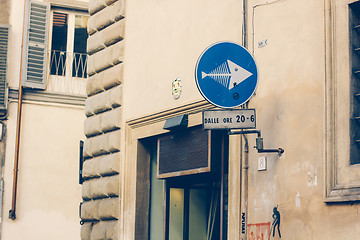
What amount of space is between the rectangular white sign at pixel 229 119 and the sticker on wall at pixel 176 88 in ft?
8.06

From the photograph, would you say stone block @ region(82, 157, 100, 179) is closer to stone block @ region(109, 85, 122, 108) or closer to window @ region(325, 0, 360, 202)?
stone block @ region(109, 85, 122, 108)

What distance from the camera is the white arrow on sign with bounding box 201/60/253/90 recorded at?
8430 millimetres

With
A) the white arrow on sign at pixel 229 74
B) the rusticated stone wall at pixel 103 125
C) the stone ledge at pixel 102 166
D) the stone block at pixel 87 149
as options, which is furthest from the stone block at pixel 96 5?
the white arrow on sign at pixel 229 74

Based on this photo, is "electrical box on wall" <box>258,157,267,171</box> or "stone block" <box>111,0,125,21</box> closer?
"electrical box on wall" <box>258,157,267,171</box>

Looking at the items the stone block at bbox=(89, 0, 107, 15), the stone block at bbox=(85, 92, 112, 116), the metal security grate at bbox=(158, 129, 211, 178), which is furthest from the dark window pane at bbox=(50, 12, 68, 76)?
the metal security grate at bbox=(158, 129, 211, 178)

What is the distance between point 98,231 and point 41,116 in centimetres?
662

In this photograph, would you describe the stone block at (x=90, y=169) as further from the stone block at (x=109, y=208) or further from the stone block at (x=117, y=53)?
the stone block at (x=117, y=53)

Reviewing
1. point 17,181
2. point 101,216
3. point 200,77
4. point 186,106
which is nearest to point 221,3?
point 186,106

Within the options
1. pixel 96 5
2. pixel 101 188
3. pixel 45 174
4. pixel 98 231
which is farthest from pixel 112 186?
pixel 45 174

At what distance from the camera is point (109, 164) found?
1238 cm

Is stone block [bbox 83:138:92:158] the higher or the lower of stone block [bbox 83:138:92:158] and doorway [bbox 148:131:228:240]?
the higher

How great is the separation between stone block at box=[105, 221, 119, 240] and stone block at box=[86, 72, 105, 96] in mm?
2179

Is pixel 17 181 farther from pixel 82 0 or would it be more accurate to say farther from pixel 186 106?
pixel 186 106

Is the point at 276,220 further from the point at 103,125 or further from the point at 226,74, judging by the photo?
the point at 103,125
